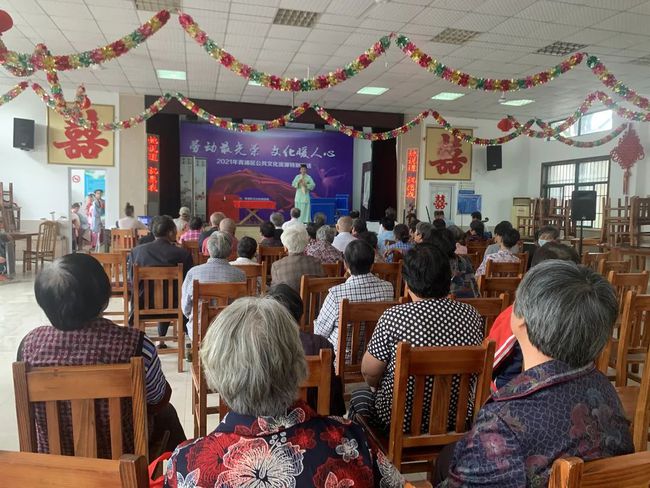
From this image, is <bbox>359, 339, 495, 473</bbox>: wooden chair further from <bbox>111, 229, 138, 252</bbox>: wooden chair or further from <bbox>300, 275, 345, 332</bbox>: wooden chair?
<bbox>111, 229, 138, 252</bbox>: wooden chair

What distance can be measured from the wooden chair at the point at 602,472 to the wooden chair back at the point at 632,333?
168cm

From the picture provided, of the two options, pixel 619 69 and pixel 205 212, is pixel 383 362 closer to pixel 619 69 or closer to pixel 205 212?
pixel 619 69

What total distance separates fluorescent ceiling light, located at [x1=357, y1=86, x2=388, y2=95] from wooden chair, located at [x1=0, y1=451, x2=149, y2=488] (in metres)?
8.59

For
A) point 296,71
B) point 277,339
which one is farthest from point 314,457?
point 296,71

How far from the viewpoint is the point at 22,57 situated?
440cm

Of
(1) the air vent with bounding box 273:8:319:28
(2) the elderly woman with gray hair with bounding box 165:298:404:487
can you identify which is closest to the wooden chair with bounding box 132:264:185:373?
(2) the elderly woman with gray hair with bounding box 165:298:404:487

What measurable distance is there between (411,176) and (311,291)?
28.7 ft

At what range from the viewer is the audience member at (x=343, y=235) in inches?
204

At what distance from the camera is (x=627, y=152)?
31.3 feet

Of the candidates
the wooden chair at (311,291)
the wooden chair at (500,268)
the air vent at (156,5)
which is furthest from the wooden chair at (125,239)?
the wooden chair at (500,268)

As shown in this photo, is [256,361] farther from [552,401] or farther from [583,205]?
[583,205]

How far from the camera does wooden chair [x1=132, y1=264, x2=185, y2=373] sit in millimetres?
3404

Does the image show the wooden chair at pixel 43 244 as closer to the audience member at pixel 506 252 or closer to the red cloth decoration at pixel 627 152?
the audience member at pixel 506 252

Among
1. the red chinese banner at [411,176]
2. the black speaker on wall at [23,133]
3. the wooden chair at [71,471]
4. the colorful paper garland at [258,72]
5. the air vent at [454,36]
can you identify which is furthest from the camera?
the red chinese banner at [411,176]
